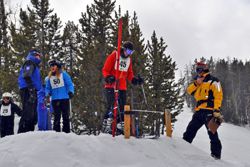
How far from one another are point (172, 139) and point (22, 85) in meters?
3.55

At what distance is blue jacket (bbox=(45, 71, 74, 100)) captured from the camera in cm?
834

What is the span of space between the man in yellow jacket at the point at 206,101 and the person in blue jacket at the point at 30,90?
11.5 ft

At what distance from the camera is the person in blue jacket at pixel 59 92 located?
8.30m

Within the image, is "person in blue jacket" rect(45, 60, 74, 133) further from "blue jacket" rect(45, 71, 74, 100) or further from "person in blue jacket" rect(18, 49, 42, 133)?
"person in blue jacket" rect(18, 49, 42, 133)

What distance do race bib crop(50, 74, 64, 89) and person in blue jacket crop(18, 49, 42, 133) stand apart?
0.30 meters

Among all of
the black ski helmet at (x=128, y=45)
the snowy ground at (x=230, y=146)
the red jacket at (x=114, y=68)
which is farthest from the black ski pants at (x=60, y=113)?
the snowy ground at (x=230, y=146)

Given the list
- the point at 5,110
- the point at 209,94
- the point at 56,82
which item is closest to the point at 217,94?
the point at 209,94

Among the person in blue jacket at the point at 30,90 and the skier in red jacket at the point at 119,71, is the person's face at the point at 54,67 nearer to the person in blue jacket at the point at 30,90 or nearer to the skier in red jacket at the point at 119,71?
the person in blue jacket at the point at 30,90

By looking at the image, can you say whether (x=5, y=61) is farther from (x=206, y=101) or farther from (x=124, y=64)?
(x=206, y=101)

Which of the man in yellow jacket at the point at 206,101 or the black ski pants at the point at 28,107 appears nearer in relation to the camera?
the man in yellow jacket at the point at 206,101

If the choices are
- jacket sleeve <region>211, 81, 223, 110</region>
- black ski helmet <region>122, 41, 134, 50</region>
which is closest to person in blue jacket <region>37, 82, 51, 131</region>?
black ski helmet <region>122, 41, 134, 50</region>

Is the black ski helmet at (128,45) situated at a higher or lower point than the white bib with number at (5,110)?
higher

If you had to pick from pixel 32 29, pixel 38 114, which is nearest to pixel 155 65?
pixel 32 29

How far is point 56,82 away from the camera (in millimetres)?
8422
